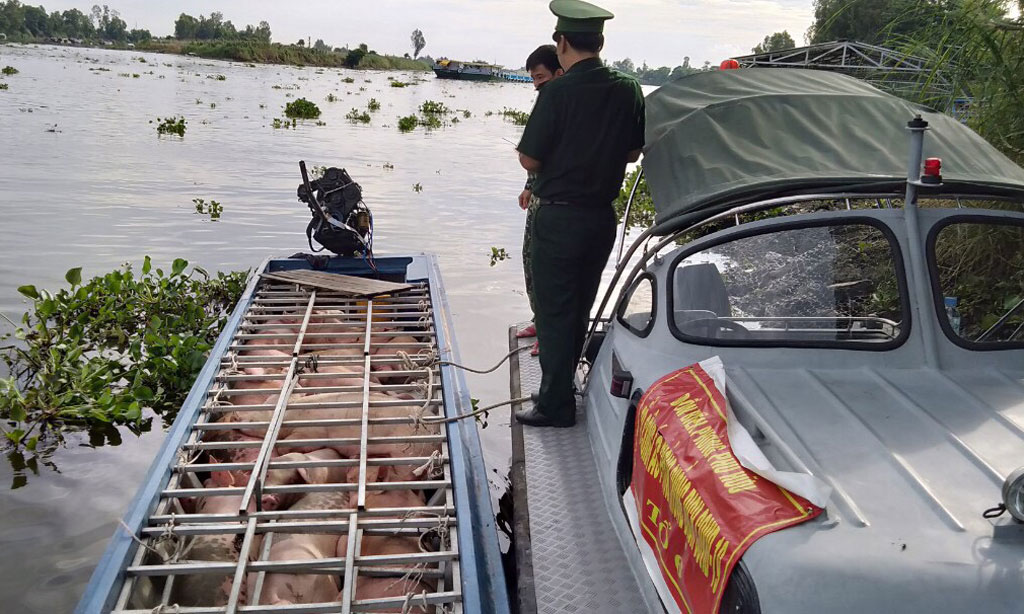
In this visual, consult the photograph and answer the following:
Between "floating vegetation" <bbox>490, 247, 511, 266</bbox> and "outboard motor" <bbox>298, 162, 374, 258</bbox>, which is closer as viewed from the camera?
"outboard motor" <bbox>298, 162, 374, 258</bbox>

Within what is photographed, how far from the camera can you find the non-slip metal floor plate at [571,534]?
3.25m

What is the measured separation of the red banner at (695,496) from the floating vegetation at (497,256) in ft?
25.6

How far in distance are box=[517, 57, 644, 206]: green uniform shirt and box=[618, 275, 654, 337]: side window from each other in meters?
0.68

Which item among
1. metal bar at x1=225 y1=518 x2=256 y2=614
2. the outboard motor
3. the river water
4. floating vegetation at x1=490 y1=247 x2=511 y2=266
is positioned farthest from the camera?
floating vegetation at x1=490 y1=247 x2=511 y2=266

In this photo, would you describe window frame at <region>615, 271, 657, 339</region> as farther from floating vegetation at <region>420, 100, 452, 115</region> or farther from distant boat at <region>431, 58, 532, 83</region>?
distant boat at <region>431, 58, 532, 83</region>

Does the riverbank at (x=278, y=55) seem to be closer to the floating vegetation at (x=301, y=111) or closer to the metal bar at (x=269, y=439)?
the floating vegetation at (x=301, y=111)

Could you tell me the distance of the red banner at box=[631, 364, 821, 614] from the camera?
2.23 m

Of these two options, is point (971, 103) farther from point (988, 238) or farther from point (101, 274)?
point (101, 274)

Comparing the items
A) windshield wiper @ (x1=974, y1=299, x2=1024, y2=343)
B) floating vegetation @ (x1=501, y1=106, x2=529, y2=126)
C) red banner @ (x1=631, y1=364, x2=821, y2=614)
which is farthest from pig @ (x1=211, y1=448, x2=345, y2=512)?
floating vegetation @ (x1=501, y1=106, x2=529, y2=126)

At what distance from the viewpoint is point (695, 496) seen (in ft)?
8.15

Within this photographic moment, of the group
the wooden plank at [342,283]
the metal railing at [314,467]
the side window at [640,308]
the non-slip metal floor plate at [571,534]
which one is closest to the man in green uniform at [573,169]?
the non-slip metal floor plate at [571,534]

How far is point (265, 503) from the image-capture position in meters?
3.65

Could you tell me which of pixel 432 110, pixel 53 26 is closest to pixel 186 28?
pixel 53 26

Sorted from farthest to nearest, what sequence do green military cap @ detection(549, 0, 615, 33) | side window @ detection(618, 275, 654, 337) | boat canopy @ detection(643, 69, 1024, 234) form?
green military cap @ detection(549, 0, 615, 33) → side window @ detection(618, 275, 654, 337) → boat canopy @ detection(643, 69, 1024, 234)
